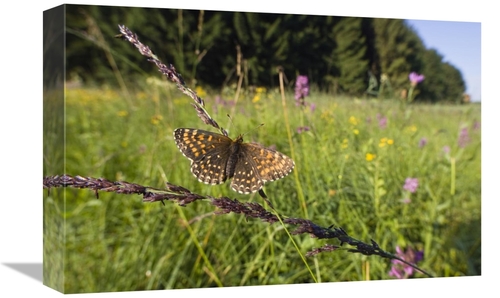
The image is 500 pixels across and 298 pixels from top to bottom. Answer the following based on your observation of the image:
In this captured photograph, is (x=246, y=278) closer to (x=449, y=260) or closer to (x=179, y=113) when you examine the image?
(x=179, y=113)

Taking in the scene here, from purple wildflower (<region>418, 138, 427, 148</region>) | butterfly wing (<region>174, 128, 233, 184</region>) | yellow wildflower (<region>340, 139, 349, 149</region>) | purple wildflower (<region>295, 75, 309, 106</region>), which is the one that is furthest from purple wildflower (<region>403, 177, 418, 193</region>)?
butterfly wing (<region>174, 128, 233, 184</region>)

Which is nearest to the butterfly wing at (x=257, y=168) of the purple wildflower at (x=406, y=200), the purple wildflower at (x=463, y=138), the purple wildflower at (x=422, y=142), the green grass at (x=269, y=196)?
the green grass at (x=269, y=196)

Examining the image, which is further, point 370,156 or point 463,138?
point 463,138

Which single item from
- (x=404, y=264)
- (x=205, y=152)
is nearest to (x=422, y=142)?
(x=404, y=264)

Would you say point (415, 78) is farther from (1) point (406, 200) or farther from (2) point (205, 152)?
(2) point (205, 152)

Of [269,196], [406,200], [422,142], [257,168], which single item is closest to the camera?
[257,168]

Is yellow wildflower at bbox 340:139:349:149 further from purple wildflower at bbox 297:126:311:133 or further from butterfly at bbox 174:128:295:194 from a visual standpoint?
butterfly at bbox 174:128:295:194
